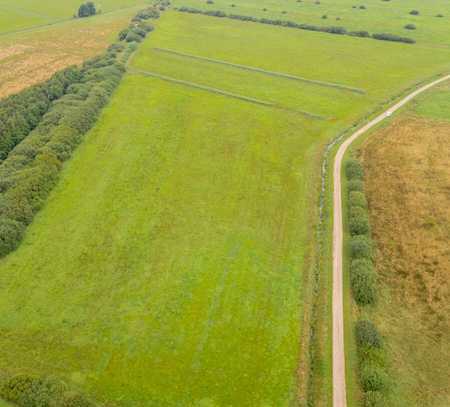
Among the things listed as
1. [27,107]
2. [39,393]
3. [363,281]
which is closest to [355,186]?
[363,281]

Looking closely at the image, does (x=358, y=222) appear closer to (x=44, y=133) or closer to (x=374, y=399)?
(x=374, y=399)

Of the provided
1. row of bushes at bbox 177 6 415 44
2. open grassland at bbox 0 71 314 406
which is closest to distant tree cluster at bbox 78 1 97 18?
row of bushes at bbox 177 6 415 44

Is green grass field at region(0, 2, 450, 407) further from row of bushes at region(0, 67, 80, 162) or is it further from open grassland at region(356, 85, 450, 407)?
row of bushes at region(0, 67, 80, 162)

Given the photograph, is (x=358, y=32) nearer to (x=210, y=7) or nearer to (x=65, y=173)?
(x=210, y=7)

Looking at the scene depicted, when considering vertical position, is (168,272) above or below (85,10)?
below

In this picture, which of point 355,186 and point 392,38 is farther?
point 392,38

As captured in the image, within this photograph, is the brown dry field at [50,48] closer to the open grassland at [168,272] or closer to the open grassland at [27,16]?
the open grassland at [27,16]
